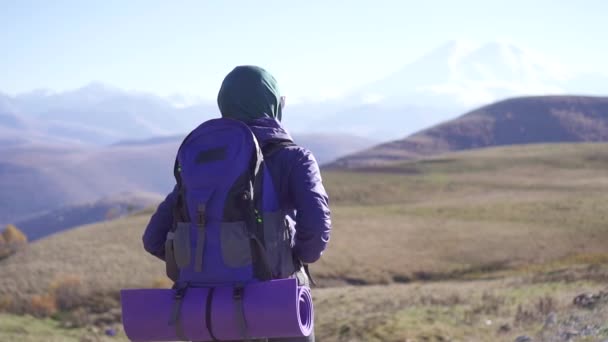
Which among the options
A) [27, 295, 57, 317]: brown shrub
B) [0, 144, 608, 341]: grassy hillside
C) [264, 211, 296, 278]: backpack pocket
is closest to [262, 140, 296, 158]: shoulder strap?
[264, 211, 296, 278]: backpack pocket

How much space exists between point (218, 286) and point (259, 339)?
0.40m

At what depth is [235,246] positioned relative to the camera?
3869 millimetres

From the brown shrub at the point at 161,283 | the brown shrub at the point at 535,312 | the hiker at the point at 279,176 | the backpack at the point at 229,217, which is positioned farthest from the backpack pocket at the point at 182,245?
the brown shrub at the point at 161,283

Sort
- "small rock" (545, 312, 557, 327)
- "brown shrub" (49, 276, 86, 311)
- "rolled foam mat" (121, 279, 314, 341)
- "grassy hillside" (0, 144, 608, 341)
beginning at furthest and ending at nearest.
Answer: "brown shrub" (49, 276, 86, 311) < "grassy hillside" (0, 144, 608, 341) < "small rock" (545, 312, 557, 327) < "rolled foam mat" (121, 279, 314, 341)

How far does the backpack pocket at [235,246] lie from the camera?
12.7 feet

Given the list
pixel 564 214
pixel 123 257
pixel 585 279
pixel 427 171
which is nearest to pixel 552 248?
pixel 564 214

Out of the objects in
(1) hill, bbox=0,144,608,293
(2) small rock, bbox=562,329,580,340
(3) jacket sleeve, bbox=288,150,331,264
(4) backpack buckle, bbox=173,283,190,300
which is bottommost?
(1) hill, bbox=0,144,608,293

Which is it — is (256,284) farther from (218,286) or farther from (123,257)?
(123,257)

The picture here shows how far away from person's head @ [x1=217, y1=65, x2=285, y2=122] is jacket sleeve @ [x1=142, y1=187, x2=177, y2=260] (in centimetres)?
67

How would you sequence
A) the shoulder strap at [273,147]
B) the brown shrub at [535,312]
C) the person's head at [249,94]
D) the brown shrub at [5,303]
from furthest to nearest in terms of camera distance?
the brown shrub at [5,303]
the brown shrub at [535,312]
the person's head at [249,94]
the shoulder strap at [273,147]

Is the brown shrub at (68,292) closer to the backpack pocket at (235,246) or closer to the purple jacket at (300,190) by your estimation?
the purple jacket at (300,190)

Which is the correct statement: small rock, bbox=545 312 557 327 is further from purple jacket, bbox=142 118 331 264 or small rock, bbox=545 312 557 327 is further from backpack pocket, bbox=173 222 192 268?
backpack pocket, bbox=173 222 192 268

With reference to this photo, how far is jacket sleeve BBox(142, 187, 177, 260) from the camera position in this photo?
4422 mm

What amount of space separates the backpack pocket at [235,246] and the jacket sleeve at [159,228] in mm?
651
